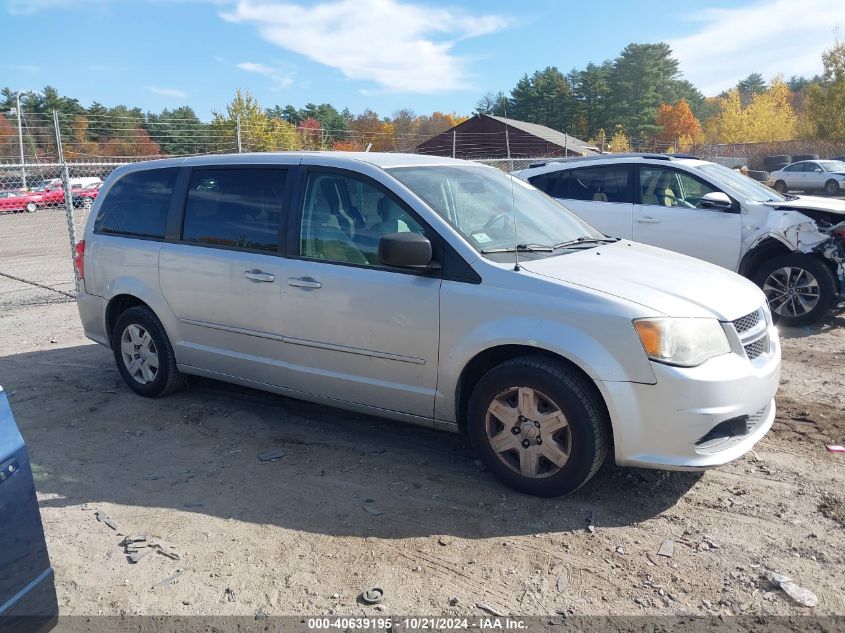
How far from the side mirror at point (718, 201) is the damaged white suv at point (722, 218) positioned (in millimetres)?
10

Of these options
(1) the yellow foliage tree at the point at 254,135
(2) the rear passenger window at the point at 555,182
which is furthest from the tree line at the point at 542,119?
(2) the rear passenger window at the point at 555,182

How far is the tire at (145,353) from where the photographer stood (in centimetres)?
548

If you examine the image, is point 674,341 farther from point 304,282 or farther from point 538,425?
point 304,282

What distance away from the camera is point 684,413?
3.46 m

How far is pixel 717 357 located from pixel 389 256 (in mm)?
1801

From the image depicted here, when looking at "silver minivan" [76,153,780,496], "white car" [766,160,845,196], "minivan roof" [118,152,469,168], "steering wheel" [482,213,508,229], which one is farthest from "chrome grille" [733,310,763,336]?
"white car" [766,160,845,196]

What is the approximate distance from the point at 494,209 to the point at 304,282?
4.32ft

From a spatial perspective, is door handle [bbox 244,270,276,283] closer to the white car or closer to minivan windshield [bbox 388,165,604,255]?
minivan windshield [bbox 388,165,604,255]

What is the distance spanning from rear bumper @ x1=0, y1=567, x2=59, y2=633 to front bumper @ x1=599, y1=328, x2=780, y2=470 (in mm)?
2534

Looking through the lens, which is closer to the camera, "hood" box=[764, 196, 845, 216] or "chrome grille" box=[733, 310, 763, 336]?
"chrome grille" box=[733, 310, 763, 336]

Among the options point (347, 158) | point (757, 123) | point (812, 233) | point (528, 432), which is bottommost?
point (528, 432)

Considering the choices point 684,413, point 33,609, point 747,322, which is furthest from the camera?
point 747,322

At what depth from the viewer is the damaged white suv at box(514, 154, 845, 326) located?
7488mm

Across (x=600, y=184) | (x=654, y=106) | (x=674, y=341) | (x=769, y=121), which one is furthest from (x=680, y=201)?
(x=654, y=106)
